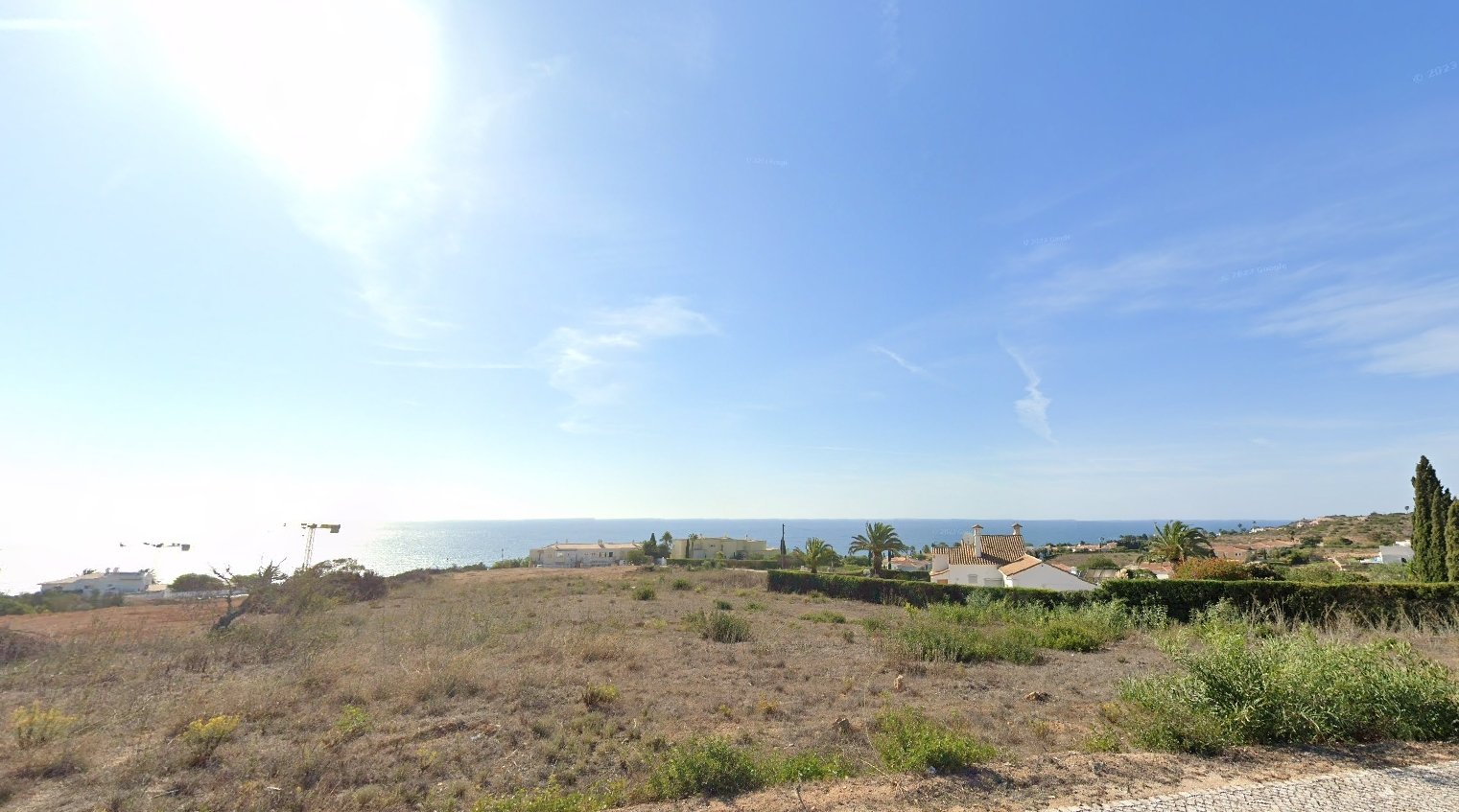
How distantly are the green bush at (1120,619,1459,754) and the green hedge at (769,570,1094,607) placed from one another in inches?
571

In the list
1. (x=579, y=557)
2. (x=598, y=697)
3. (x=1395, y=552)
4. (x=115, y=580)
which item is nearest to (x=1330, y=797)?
(x=598, y=697)

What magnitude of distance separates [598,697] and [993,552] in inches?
1408

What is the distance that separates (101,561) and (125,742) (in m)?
53.9

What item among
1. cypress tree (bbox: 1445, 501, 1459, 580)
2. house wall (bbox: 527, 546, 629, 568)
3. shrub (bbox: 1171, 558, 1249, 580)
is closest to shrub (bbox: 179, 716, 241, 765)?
shrub (bbox: 1171, 558, 1249, 580)

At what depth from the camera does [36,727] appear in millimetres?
7250

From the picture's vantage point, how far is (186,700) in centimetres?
860

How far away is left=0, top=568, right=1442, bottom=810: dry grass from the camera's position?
247 inches

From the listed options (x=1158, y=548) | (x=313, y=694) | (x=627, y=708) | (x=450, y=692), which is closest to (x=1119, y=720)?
(x=627, y=708)

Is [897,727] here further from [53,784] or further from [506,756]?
[53,784]

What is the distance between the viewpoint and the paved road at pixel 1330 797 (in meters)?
4.55

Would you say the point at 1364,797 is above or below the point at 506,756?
above

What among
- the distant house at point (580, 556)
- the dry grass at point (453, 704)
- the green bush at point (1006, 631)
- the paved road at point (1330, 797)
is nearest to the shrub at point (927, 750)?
the dry grass at point (453, 704)

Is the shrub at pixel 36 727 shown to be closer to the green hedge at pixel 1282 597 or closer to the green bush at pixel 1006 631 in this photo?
the green bush at pixel 1006 631

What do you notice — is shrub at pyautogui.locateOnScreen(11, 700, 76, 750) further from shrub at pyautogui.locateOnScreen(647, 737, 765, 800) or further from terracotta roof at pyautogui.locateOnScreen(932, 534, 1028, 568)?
terracotta roof at pyautogui.locateOnScreen(932, 534, 1028, 568)
